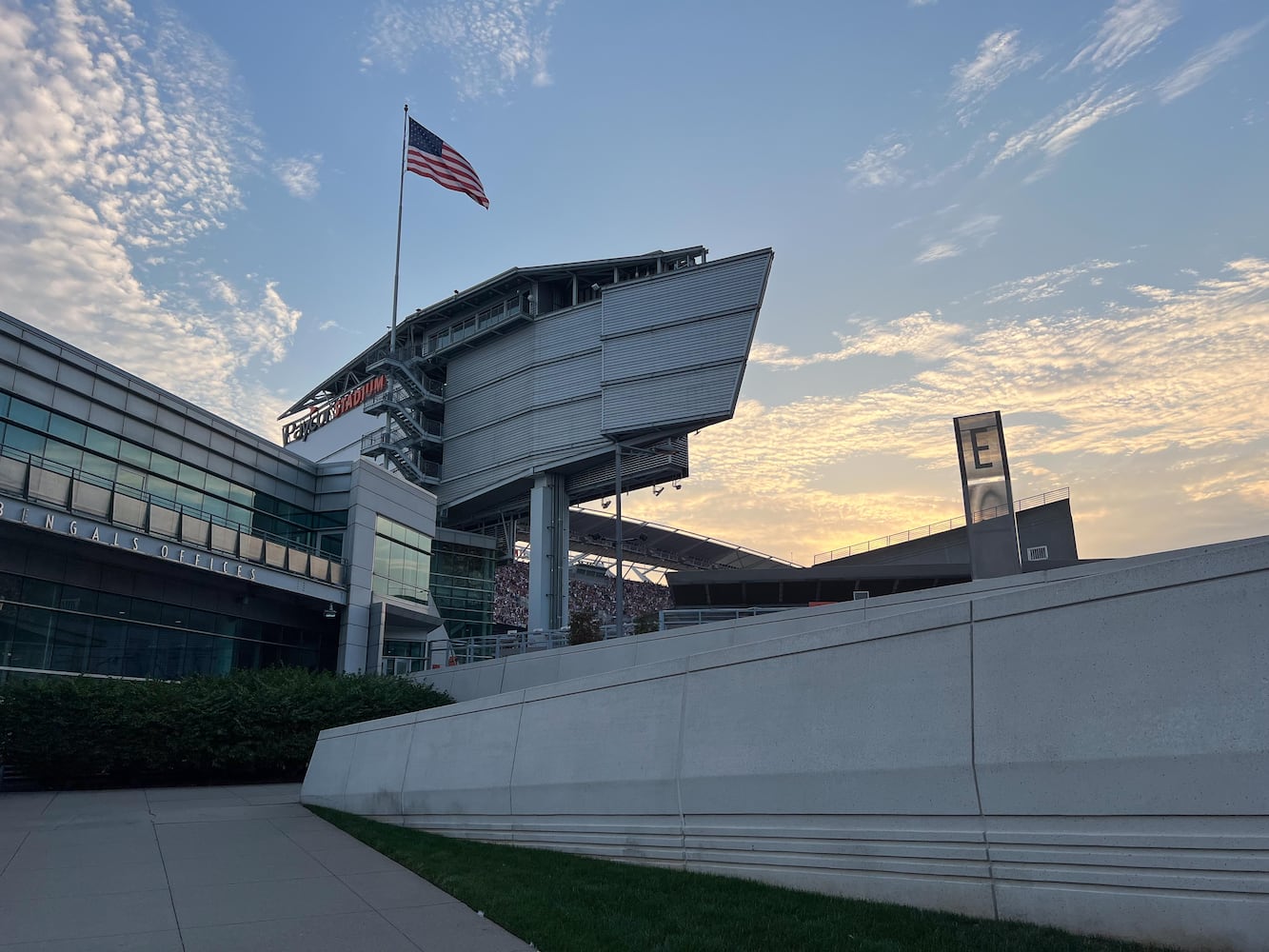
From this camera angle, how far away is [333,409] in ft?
245

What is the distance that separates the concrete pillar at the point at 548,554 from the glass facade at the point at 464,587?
5355 mm

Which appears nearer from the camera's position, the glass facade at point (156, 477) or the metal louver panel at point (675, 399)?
the glass facade at point (156, 477)

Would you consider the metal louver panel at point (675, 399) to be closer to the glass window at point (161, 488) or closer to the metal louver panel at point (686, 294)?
the metal louver panel at point (686, 294)

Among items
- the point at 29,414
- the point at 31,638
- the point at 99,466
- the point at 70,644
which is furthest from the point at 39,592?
the point at 29,414

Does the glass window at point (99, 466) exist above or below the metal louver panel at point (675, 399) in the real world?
below

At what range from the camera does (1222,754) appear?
571cm

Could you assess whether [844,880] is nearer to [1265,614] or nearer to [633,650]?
[1265,614]

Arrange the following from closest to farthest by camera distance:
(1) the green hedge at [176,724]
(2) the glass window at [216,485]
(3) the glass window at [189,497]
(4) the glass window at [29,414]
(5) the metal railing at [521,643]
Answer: (1) the green hedge at [176,724], (4) the glass window at [29,414], (3) the glass window at [189,497], (5) the metal railing at [521,643], (2) the glass window at [216,485]

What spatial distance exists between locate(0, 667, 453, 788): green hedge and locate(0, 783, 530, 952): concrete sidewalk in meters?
4.39

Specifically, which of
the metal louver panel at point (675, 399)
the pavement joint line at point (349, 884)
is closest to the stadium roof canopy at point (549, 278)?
the metal louver panel at point (675, 399)

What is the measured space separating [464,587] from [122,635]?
30.5 m

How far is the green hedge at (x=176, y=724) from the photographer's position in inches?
721

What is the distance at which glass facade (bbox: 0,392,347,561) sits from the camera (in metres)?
25.2

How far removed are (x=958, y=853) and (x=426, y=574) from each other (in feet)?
120
